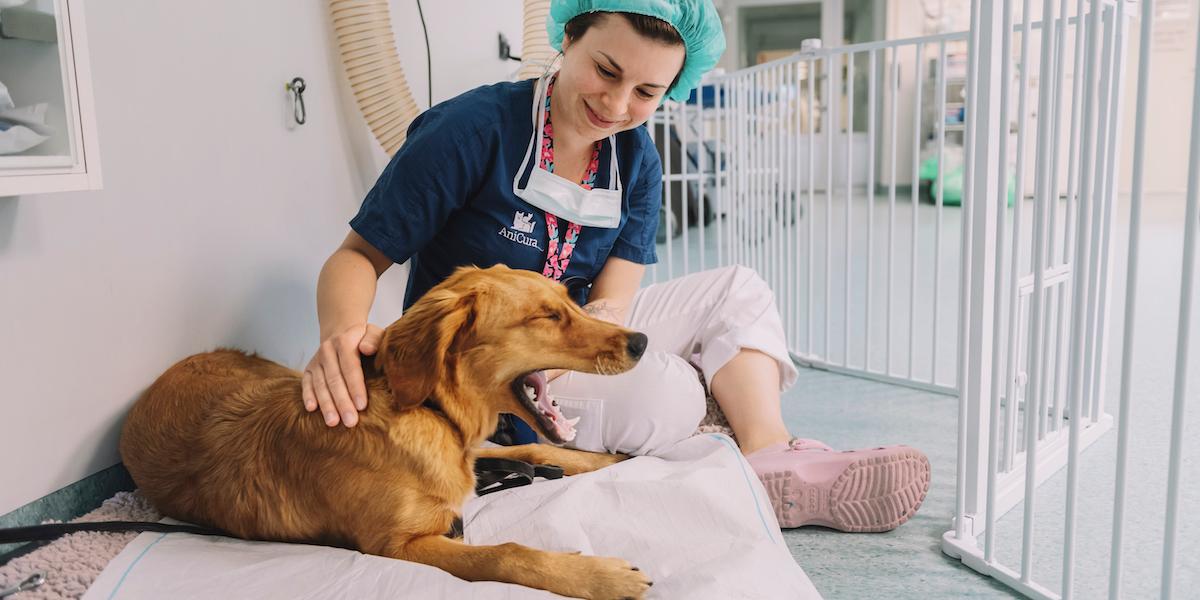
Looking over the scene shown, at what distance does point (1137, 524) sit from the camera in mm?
1593

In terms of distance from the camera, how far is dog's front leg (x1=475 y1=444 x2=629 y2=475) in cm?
152

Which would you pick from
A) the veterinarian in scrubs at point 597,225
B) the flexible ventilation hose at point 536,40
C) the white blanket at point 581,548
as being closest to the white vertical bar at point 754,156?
the flexible ventilation hose at point 536,40

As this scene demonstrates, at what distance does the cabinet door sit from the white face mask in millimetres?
708

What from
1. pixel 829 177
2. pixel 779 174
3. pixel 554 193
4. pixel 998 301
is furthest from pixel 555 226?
pixel 779 174

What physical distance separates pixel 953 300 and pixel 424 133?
125 inches

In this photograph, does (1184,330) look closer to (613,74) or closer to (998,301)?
(998,301)

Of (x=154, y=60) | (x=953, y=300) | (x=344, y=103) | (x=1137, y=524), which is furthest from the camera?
(x=953, y=300)

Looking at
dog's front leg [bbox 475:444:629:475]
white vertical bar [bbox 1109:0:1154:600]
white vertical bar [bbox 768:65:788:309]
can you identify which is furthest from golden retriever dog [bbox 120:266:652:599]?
white vertical bar [bbox 768:65:788:309]

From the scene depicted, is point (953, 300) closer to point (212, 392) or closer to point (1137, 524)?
point (1137, 524)

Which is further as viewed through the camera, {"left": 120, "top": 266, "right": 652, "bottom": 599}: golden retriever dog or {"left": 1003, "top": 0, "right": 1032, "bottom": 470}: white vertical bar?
{"left": 1003, "top": 0, "right": 1032, "bottom": 470}: white vertical bar

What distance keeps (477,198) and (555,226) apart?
0.53ft

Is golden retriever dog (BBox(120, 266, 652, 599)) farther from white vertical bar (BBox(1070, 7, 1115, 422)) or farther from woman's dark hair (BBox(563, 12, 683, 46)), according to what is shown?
white vertical bar (BBox(1070, 7, 1115, 422))

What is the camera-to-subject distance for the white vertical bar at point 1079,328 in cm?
122

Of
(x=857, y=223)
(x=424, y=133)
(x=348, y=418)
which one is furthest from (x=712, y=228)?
(x=348, y=418)
